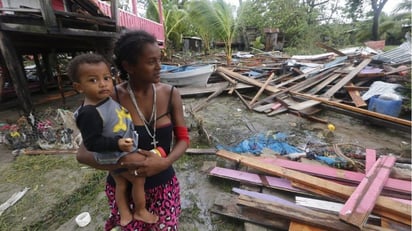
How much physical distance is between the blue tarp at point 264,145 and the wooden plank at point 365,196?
1.27m

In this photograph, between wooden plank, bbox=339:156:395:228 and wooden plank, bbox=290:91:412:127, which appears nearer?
wooden plank, bbox=339:156:395:228

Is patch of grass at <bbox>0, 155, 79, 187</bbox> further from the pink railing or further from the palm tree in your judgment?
the palm tree

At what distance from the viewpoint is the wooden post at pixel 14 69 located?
13.3 ft

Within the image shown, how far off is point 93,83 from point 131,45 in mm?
285

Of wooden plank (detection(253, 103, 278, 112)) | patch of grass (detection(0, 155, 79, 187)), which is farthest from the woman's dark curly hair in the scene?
wooden plank (detection(253, 103, 278, 112))

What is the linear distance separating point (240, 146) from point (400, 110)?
3.36 metres

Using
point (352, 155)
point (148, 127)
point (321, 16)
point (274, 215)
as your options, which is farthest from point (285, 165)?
point (321, 16)

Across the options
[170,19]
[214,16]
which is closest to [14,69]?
[214,16]

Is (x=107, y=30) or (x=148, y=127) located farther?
(x=107, y=30)

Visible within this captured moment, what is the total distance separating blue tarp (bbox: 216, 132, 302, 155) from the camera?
3.68 meters

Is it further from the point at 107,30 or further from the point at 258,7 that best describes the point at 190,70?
the point at 258,7

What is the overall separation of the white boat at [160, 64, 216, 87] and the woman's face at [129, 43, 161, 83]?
6.07 metres

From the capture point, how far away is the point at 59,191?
285 cm

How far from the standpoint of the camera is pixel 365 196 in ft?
6.54
